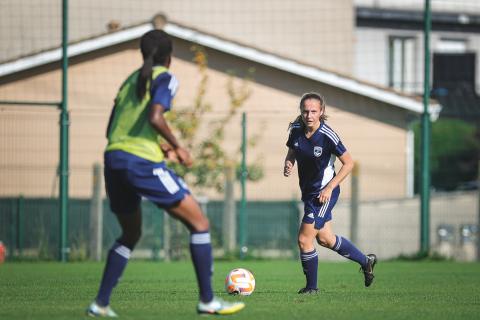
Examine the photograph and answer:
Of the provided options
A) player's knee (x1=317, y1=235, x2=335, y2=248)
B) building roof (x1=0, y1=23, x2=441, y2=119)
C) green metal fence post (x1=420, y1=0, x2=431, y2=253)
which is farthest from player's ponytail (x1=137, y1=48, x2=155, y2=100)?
building roof (x1=0, y1=23, x2=441, y2=119)

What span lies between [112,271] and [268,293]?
3233 millimetres

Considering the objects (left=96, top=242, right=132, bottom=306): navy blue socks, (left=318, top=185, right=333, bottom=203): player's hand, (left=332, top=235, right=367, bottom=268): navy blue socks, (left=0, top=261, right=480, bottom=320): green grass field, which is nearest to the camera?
(left=96, top=242, right=132, bottom=306): navy blue socks

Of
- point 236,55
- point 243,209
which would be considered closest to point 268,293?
point 243,209

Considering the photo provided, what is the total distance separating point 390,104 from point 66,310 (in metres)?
17.3

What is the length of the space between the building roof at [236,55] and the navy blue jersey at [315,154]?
14.0 m

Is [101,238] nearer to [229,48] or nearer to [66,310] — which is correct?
[229,48]

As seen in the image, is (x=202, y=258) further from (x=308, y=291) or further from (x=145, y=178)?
(x=308, y=291)

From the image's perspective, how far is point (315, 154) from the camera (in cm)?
1098

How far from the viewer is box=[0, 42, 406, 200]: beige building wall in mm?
21188

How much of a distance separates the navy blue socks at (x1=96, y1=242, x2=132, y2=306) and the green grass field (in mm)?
231

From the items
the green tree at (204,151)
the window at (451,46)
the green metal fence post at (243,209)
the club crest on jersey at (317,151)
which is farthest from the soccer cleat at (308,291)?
the window at (451,46)

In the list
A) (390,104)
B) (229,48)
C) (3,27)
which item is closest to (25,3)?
(3,27)

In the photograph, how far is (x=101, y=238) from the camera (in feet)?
65.5

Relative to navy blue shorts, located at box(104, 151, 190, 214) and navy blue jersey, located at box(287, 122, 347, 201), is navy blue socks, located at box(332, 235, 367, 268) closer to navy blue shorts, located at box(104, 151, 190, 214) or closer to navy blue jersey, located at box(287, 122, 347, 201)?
navy blue jersey, located at box(287, 122, 347, 201)
